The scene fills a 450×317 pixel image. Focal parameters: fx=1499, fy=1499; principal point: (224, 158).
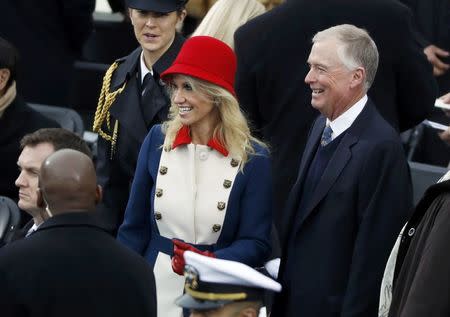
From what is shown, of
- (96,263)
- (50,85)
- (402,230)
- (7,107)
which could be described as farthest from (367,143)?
(50,85)

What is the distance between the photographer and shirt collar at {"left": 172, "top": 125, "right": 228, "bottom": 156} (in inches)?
269

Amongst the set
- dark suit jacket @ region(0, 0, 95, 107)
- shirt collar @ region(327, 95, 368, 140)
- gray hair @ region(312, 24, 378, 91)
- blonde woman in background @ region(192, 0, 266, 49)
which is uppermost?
gray hair @ region(312, 24, 378, 91)

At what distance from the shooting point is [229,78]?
270 inches

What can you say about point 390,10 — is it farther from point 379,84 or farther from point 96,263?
point 96,263

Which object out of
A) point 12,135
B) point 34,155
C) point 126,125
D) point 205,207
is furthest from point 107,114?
point 205,207

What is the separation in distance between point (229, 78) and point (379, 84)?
38.9 inches

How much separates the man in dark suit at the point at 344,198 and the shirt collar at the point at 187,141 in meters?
0.38

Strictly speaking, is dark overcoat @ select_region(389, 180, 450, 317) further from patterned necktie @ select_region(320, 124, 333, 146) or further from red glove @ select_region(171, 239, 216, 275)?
red glove @ select_region(171, 239, 216, 275)

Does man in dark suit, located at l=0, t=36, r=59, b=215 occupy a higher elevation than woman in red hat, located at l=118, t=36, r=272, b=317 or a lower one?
lower

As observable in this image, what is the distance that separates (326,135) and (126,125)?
4.71 ft

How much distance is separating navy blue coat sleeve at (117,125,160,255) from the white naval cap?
1174mm

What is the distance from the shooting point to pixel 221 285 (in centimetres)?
574

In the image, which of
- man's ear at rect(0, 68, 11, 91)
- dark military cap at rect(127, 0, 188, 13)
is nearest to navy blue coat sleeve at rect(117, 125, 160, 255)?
dark military cap at rect(127, 0, 188, 13)

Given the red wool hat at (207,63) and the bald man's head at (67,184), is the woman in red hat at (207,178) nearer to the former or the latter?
the red wool hat at (207,63)
